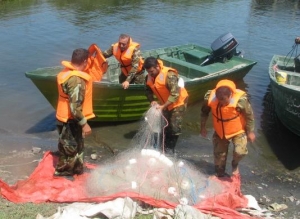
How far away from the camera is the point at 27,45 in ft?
53.3

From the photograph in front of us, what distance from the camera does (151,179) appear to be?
5551 millimetres

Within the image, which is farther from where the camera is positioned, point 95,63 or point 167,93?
point 95,63

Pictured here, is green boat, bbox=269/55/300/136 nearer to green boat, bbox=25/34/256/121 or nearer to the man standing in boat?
green boat, bbox=25/34/256/121

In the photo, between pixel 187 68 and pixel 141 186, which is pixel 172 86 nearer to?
pixel 141 186

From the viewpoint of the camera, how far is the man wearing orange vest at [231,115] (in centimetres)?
553

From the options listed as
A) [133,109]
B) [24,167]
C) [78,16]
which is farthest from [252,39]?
[24,167]

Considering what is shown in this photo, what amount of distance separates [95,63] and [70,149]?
2.95m

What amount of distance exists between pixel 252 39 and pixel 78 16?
9.85 metres

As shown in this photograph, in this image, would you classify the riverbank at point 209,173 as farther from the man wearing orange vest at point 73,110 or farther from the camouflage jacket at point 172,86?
the camouflage jacket at point 172,86

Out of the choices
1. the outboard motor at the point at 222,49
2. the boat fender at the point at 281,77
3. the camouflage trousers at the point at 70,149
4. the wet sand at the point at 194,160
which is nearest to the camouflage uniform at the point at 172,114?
the wet sand at the point at 194,160

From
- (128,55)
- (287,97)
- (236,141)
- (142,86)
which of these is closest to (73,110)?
(236,141)

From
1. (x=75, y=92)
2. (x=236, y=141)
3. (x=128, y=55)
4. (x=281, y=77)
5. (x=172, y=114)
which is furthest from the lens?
(x=281, y=77)

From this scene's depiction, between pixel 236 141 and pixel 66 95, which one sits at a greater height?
pixel 66 95

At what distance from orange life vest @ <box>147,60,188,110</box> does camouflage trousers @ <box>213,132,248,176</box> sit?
0.87m
